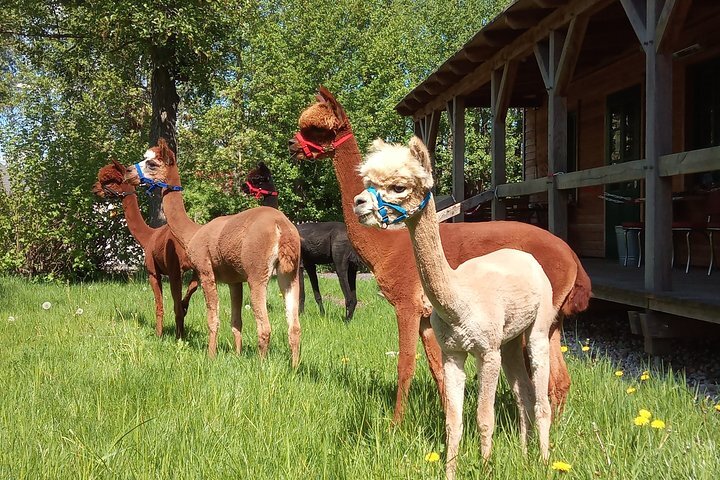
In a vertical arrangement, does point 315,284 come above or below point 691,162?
below

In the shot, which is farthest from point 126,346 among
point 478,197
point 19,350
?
point 478,197

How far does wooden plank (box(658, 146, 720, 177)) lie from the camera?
513 centimetres

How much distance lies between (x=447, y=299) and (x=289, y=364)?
2.87m

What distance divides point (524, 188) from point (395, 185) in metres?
6.97

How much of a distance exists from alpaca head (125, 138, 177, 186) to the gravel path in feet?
14.9

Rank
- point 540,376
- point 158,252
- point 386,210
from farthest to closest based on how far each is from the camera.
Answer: point 158,252 → point 540,376 → point 386,210

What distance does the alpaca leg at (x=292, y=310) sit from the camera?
17.2 ft

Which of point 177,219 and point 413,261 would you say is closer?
point 413,261

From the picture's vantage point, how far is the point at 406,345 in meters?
3.73

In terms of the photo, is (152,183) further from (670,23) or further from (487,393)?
(670,23)

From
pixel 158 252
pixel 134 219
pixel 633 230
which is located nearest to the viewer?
pixel 158 252

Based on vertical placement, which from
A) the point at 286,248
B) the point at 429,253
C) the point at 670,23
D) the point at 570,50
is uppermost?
the point at 570,50

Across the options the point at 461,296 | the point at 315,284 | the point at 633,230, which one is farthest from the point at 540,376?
the point at 633,230

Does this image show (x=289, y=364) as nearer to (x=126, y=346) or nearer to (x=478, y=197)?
(x=126, y=346)
